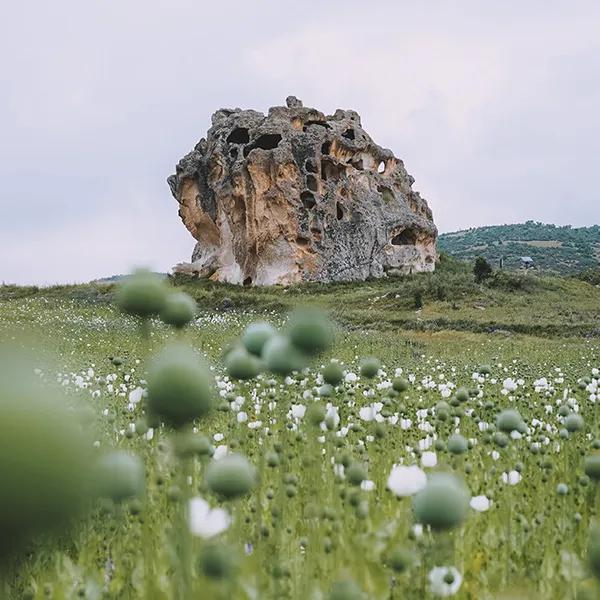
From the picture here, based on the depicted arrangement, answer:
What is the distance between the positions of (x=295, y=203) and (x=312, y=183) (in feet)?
6.62

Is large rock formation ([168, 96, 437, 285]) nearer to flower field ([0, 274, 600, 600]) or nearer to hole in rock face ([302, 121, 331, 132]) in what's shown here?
hole in rock face ([302, 121, 331, 132])

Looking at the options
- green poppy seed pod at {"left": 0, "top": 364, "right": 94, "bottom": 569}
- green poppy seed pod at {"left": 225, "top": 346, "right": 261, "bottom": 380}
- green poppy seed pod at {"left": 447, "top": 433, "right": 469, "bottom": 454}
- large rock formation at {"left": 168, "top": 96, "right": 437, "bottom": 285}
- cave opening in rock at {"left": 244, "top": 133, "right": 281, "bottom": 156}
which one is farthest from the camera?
cave opening in rock at {"left": 244, "top": 133, "right": 281, "bottom": 156}

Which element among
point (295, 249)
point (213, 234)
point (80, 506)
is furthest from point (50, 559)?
point (213, 234)

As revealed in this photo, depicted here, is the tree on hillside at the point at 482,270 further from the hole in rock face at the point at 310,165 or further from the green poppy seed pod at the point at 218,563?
the green poppy seed pod at the point at 218,563

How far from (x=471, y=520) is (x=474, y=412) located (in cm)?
238

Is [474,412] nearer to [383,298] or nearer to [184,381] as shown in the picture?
[184,381]

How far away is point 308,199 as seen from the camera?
4441 centimetres

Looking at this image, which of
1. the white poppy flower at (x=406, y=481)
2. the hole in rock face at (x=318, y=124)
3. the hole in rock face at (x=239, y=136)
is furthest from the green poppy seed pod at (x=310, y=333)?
the hole in rock face at (x=318, y=124)

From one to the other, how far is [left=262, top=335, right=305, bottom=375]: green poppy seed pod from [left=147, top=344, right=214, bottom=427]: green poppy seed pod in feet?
2.27

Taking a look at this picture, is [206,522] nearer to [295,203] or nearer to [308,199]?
[295,203]

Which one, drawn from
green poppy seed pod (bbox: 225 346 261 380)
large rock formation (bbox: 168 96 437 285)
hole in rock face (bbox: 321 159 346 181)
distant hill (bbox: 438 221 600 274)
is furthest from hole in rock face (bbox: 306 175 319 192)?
distant hill (bbox: 438 221 600 274)

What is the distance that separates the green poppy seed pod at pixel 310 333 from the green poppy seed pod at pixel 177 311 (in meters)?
0.31

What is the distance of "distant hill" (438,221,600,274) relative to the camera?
104 m

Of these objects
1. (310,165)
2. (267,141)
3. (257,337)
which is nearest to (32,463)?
(257,337)
